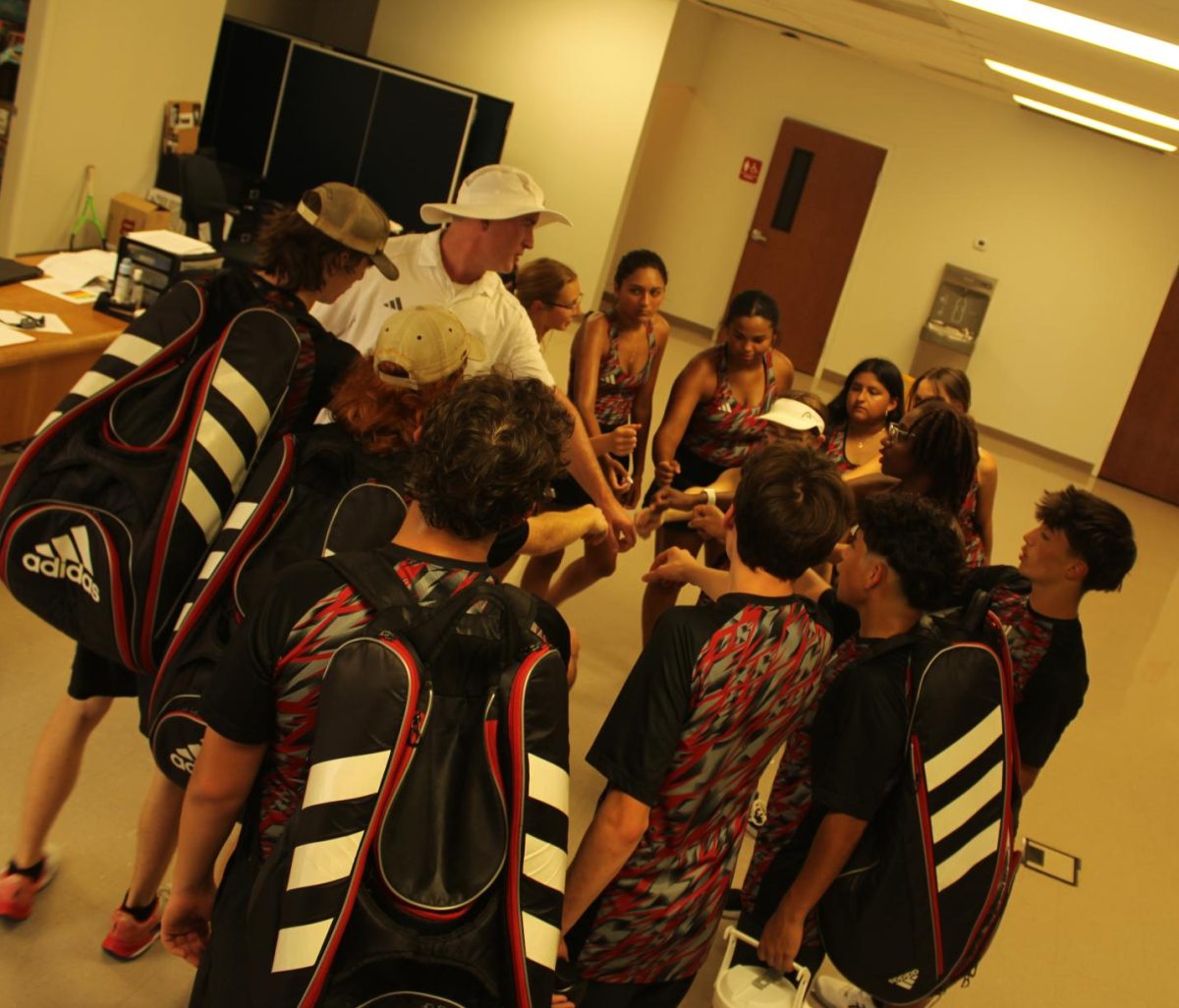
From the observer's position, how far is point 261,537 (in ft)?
6.05

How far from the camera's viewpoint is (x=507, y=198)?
2900 mm

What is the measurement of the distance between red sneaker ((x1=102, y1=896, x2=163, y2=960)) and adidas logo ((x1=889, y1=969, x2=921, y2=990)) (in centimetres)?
152

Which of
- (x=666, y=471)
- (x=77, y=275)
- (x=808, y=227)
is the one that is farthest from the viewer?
(x=808, y=227)

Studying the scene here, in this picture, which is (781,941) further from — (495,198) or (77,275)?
(77,275)

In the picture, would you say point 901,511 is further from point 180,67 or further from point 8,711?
point 180,67

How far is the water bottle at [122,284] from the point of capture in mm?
4074

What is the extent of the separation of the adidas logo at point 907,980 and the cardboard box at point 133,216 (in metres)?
5.01

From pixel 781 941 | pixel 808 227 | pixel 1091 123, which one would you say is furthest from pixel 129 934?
pixel 808 227

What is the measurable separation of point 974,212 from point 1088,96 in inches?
186

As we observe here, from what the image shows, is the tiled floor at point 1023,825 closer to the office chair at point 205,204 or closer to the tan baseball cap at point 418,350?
the tan baseball cap at point 418,350

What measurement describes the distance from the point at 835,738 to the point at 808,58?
34.6ft

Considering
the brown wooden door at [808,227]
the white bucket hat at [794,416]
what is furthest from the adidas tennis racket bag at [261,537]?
the brown wooden door at [808,227]

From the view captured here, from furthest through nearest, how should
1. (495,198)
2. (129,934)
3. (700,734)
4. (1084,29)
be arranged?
(1084,29) → (495,198) → (129,934) → (700,734)

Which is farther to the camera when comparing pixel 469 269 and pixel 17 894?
pixel 469 269
